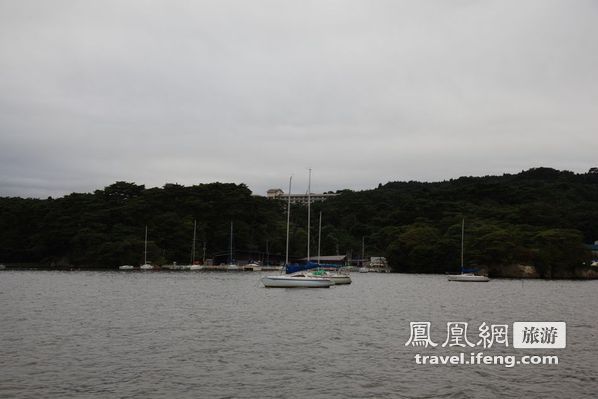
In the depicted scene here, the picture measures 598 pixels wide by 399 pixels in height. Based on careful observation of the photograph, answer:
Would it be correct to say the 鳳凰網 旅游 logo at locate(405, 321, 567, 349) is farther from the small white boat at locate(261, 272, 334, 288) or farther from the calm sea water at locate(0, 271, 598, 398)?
the small white boat at locate(261, 272, 334, 288)

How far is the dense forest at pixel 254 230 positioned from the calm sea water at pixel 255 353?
71.6 m

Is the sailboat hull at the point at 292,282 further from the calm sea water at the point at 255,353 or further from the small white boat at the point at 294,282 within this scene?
the calm sea water at the point at 255,353

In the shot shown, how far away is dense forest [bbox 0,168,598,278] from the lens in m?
110

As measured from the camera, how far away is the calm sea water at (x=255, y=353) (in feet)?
58.3

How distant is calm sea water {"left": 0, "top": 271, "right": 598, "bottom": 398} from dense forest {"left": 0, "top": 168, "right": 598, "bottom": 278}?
235 feet

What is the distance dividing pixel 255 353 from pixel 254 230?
115964 mm

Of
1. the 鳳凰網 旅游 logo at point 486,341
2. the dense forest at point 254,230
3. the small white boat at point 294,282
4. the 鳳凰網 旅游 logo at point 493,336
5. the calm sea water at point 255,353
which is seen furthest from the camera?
the dense forest at point 254,230

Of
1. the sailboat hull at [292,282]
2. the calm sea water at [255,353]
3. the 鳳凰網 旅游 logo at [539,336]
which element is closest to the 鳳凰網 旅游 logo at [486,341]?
the 鳳凰網 旅游 logo at [539,336]

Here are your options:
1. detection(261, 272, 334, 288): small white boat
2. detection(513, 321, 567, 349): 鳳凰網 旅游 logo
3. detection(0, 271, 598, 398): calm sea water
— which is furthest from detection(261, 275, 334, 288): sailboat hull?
detection(513, 321, 567, 349): 鳳凰網 旅游 logo

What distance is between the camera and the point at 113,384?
58.2 feet

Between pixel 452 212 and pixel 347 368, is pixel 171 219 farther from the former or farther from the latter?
pixel 347 368

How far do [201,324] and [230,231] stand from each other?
331ft

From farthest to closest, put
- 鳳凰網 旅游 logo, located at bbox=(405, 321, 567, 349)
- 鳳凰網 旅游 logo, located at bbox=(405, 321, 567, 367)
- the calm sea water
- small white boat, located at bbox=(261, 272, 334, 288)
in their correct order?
small white boat, located at bbox=(261, 272, 334, 288)
鳳凰網 旅游 logo, located at bbox=(405, 321, 567, 349)
鳳凰網 旅游 logo, located at bbox=(405, 321, 567, 367)
the calm sea water

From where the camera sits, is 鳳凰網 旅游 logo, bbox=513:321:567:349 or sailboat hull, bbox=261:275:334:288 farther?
sailboat hull, bbox=261:275:334:288
